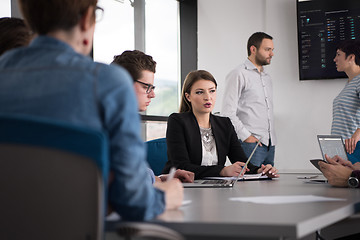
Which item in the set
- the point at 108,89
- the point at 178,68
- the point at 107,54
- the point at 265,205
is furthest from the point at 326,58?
the point at 108,89

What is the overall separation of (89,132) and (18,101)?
204mm

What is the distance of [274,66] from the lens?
221 inches

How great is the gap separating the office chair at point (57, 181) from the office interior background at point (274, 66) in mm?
4332

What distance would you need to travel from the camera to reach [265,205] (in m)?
1.34

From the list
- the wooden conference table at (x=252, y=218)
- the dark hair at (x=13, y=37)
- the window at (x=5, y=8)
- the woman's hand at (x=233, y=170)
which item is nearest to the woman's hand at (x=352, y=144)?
the woman's hand at (x=233, y=170)

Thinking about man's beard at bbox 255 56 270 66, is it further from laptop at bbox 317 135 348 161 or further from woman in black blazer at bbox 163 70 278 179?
laptop at bbox 317 135 348 161

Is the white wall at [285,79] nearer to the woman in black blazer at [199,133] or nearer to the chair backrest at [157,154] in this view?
the woman in black blazer at [199,133]

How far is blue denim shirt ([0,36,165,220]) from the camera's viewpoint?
0.96m

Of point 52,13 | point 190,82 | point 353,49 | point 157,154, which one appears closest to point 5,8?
point 190,82

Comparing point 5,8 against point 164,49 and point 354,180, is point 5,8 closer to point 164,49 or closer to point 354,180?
point 164,49

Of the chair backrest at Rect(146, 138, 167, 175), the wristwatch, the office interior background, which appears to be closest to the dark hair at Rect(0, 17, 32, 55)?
the wristwatch

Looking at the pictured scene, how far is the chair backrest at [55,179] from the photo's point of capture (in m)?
0.88

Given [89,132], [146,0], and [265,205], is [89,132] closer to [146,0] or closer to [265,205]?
[265,205]

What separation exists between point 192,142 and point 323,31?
3.00 m
